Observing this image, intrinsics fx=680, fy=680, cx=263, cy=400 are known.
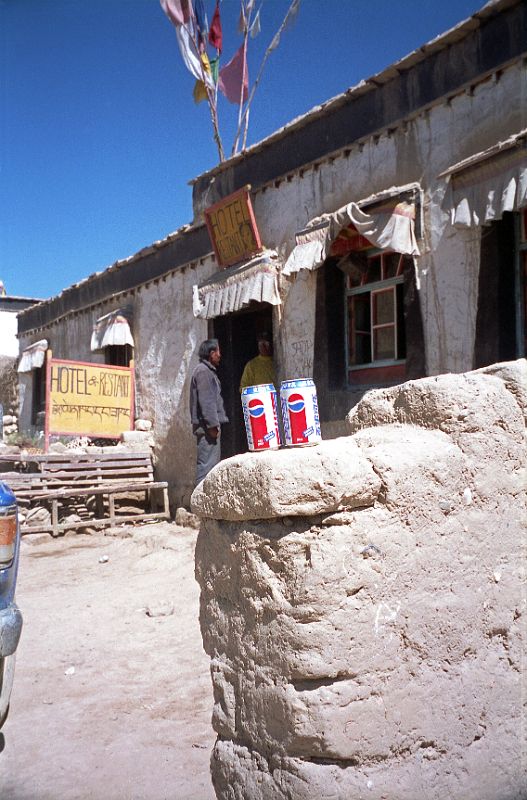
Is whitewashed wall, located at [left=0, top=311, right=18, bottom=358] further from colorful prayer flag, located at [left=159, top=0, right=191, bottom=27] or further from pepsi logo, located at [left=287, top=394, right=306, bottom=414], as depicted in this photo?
pepsi logo, located at [left=287, top=394, right=306, bottom=414]

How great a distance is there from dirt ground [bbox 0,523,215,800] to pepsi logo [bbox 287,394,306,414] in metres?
1.38

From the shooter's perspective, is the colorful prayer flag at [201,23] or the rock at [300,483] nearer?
the rock at [300,483]

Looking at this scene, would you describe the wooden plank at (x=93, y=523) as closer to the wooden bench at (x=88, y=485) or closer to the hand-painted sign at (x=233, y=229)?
the wooden bench at (x=88, y=485)

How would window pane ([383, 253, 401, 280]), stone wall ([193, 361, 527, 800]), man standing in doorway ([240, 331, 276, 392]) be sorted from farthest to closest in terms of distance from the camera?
man standing in doorway ([240, 331, 276, 392]), window pane ([383, 253, 401, 280]), stone wall ([193, 361, 527, 800])

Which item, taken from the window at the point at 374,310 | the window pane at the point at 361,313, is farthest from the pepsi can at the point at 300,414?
the window pane at the point at 361,313

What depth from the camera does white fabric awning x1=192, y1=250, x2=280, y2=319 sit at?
6789 millimetres

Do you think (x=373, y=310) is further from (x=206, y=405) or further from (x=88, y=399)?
(x=88, y=399)

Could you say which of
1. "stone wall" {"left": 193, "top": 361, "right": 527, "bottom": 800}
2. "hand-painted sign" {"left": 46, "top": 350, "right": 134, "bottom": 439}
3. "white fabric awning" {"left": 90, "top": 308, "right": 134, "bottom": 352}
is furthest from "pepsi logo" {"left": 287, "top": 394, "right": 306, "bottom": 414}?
"white fabric awning" {"left": 90, "top": 308, "right": 134, "bottom": 352}

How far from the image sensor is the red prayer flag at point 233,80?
33.3ft

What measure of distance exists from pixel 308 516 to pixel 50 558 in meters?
5.59

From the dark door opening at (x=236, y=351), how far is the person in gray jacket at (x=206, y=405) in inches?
30.5

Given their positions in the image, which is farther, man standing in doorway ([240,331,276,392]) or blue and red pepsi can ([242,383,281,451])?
man standing in doorway ([240,331,276,392])

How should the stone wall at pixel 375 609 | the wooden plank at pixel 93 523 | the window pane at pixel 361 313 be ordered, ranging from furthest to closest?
1. the wooden plank at pixel 93 523
2. the window pane at pixel 361 313
3. the stone wall at pixel 375 609

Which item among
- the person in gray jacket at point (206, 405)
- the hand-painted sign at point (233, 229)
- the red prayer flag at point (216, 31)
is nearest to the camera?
the person in gray jacket at point (206, 405)
